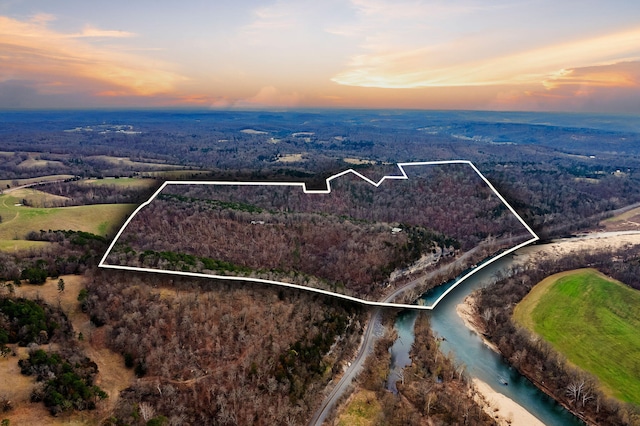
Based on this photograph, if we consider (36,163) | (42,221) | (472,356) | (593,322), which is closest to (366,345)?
(472,356)

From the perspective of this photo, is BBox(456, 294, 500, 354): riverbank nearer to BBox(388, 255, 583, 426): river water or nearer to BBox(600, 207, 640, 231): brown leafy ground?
BBox(388, 255, 583, 426): river water

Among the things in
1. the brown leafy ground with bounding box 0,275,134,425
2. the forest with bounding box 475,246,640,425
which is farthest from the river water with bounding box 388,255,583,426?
the brown leafy ground with bounding box 0,275,134,425

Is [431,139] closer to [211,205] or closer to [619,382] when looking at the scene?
[619,382]

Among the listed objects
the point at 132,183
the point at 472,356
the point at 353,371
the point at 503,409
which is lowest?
the point at 503,409

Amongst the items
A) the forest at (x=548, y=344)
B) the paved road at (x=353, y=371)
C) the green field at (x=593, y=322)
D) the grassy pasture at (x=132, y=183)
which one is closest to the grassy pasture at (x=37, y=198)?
the grassy pasture at (x=132, y=183)

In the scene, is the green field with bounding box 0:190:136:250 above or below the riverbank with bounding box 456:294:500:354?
above

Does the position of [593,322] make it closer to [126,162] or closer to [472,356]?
[472,356]
